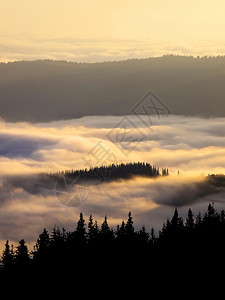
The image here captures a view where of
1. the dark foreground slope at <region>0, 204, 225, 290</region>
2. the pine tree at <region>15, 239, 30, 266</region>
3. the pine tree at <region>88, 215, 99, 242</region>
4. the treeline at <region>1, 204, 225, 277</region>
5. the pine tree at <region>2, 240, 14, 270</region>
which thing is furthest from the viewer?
the pine tree at <region>88, 215, 99, 242</region>

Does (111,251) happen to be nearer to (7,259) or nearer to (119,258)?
(119,258)

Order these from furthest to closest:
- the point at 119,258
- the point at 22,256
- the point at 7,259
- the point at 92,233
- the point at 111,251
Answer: the point at 92,233 < the point at 111,251 < the point at 119,258 < the point at 7,259 < the point at 22,256

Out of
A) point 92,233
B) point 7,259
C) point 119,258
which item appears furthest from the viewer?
point 92,233

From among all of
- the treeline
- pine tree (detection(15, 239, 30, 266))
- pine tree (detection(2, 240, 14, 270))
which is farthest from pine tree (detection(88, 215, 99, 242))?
pine tree (detection(2, 240, 14, 270))

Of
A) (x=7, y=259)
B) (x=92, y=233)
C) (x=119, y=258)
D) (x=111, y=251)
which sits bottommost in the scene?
(x=7, y=259)

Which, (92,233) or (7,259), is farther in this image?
(92,233)

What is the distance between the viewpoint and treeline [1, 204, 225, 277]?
8981 cm

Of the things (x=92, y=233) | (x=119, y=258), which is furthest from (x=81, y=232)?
(x=119, y=258)

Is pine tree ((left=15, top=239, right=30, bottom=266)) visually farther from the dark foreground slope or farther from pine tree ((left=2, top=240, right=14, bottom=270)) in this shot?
Result: pine tree ((left=2, top=240, right=14, bottom=270))

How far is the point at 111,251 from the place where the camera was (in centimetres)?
9194

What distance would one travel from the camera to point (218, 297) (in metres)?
79.2

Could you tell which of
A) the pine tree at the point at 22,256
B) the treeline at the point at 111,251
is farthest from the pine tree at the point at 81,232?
the pine tree at the point at 22,256

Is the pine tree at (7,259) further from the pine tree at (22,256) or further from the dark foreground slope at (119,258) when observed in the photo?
the pine tree at (22,256)

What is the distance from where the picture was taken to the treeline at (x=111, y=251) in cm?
8981
